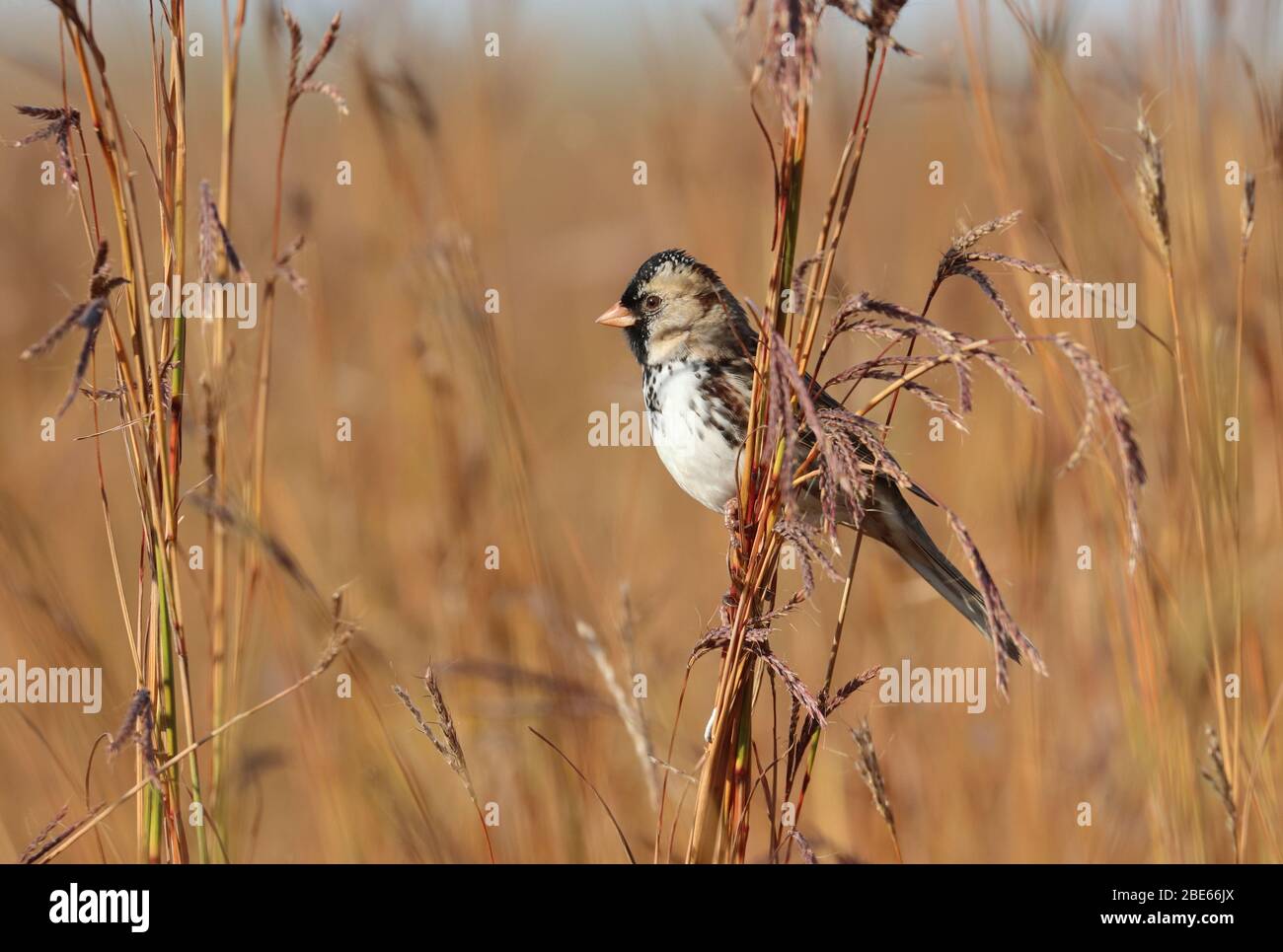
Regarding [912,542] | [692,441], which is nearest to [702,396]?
[692,441]

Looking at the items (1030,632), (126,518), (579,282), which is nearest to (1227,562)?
(1030,632)

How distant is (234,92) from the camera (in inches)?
67.1

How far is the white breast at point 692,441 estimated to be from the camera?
2811mm

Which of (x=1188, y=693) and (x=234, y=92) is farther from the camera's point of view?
(x=1188, y=693)

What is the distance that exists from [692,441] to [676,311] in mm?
408


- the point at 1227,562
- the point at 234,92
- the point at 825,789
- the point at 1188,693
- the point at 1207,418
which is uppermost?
the point at 234,92

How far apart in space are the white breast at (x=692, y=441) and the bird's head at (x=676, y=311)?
0.11m

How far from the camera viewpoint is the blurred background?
2.17 m

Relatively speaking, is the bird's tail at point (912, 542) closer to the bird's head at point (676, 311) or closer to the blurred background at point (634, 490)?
the blurred background at point (634, 490)

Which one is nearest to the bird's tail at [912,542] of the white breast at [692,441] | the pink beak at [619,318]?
the white breast at [692,441]

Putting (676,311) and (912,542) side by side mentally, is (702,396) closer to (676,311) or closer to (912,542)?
(676,311)

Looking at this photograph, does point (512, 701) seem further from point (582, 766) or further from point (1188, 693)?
point (1188, 693)

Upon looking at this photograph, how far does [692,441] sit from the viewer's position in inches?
112

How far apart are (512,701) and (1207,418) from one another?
1.57 meters
